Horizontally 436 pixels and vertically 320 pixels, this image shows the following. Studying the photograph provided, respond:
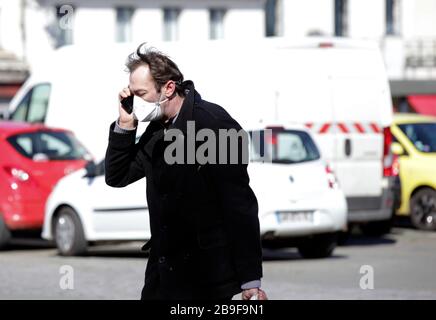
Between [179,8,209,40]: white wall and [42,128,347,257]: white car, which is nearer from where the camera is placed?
[42,128,347,257]: white car

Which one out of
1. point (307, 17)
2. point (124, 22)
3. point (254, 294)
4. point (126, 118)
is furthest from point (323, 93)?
point (124, 22)

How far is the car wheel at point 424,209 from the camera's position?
2039cm

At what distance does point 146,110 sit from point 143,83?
0.17 m

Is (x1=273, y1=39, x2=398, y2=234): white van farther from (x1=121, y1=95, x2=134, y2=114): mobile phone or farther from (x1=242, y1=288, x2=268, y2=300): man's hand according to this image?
(x1=242, y1=288, x2=268, y2=300): man's hand

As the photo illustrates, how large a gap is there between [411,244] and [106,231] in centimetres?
463

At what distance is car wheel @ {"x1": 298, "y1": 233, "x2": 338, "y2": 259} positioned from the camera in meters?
16.2

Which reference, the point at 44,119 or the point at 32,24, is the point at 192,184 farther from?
the point at 32,24

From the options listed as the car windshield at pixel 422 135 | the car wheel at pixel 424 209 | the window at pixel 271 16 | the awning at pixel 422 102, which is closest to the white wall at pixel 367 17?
the window at pixel 271 16

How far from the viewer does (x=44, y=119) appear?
65.9 ft

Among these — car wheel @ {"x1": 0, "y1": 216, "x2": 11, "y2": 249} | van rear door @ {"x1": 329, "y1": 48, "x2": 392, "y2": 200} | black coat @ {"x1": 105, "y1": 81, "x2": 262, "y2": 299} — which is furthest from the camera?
van rear door @ {"x1": 329, "y1": 48, "x2": 392, "y2": 200}

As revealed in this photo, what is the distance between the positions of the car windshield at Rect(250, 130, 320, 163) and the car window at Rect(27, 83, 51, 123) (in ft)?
16.9

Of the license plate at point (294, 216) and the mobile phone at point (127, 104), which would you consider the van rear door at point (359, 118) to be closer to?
the license plate at point (294, 216)
